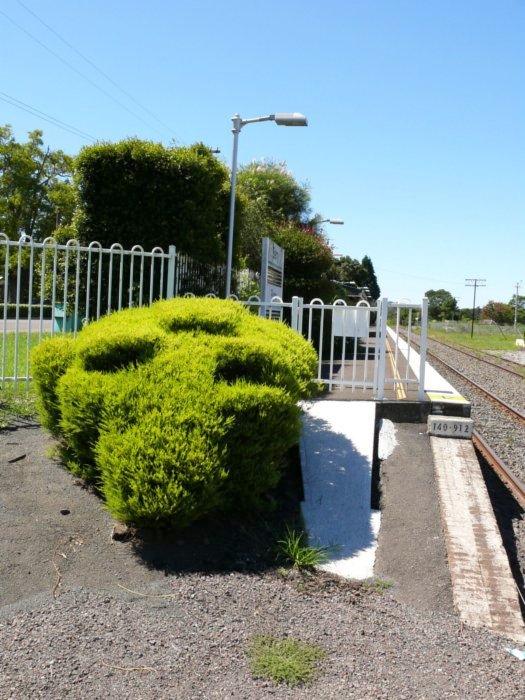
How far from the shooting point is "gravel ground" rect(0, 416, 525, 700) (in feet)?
9.85

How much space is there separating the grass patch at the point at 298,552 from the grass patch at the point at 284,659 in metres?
0.90

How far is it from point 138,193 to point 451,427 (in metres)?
5.95

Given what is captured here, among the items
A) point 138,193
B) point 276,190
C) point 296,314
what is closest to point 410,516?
point 296,314

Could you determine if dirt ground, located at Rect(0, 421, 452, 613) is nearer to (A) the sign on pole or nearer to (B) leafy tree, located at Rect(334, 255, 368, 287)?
(A) the sign on pole

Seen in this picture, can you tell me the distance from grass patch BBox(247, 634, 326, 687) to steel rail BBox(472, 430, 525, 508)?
449 centimetres

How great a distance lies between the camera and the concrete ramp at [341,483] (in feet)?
15.4

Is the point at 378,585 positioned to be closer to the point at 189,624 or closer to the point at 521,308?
the point at 189,624

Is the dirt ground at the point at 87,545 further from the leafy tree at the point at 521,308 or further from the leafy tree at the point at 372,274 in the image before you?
the leafy tree at the point at 521,308

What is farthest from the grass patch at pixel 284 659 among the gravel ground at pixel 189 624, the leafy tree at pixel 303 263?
the leafy tree at pixel 303 263

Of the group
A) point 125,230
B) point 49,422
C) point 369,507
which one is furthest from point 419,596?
point 125,230

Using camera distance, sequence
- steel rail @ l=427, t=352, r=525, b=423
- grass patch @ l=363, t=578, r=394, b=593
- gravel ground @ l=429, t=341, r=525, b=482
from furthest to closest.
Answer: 1. steel rail @ l=427, t=352, r=525, b=423
2. gravel ground @ l=429, t=341, r=525, b=482
3. grass patch @ l=363, t=578, r=394, b=593

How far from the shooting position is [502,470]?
27.1 feet

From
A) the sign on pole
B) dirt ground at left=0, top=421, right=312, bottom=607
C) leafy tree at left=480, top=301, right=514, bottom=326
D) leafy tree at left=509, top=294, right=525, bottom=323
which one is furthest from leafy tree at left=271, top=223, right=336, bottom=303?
leafy tree at left=480, top=301, right=514, bottom=326

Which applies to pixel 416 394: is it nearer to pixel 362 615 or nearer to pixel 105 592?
pixel 362 615
